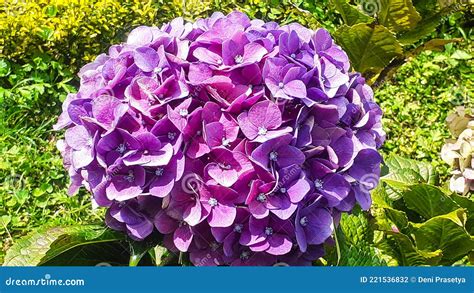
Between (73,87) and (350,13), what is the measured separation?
137cm

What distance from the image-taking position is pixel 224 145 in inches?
74.5

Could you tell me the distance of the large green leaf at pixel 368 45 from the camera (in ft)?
10.5

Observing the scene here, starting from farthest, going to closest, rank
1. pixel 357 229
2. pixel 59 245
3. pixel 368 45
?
pixel 368 45 < pixel 357 229 < pixel 59 245

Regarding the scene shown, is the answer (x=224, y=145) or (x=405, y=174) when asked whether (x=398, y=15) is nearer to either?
(x=405, y=174)

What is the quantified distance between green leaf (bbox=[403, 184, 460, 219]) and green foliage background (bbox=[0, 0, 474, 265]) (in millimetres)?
115

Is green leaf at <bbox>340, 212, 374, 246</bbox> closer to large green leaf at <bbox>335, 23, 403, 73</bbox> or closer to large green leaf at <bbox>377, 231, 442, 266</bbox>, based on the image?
large green leaf at <bbox>377, 231, 442, 266</bbox>

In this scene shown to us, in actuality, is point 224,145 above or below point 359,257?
above

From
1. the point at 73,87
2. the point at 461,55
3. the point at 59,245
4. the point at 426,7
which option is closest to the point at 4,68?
the point at 73,87

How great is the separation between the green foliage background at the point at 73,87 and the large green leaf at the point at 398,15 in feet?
0.31

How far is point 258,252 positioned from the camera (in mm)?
1998

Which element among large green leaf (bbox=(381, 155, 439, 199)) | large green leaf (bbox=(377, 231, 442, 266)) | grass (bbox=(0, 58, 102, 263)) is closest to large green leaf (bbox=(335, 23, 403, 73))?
large green leaf (bbox=(381, 155, 439, 199))

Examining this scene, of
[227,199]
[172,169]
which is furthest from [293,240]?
A: [172,169]

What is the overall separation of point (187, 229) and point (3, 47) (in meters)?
1.93

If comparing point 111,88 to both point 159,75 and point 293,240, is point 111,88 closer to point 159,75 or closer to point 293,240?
point 159,75
